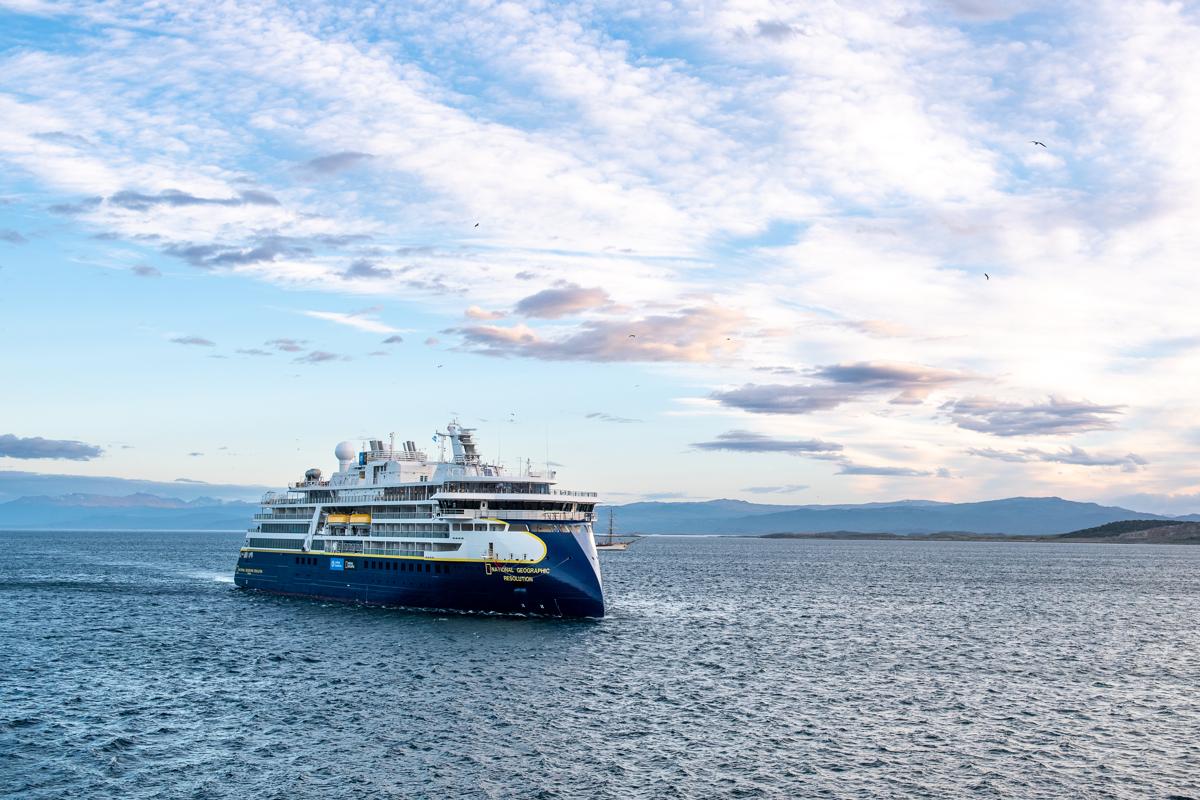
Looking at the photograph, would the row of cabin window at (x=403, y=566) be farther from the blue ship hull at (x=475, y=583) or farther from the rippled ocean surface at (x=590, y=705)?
the rippled ocean surface at (x=590, y=705)

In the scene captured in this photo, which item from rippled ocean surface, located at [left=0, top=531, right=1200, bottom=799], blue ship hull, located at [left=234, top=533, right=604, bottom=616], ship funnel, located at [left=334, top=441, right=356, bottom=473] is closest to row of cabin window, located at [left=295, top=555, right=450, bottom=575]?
blue ship hull, located at [left=234, top=533, right=604, bottom=616]

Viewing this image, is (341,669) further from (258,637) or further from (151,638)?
(151,638)

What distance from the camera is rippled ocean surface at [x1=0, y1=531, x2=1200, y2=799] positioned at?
118 feet

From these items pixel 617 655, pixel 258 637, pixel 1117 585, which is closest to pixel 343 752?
pixel 617 655

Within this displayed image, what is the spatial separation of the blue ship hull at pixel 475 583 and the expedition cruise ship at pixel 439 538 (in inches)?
3.1

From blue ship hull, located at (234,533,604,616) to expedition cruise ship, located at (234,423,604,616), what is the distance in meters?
0.08

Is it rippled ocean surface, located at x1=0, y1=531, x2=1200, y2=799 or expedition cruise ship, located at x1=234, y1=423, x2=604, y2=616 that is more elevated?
expedition cruise ship, located at x1=234, y1=423, x2=604, y2=616

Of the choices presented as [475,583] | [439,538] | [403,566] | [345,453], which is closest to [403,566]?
[403,566]

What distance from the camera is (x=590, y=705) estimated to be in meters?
47.5

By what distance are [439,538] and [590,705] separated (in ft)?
104

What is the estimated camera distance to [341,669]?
185 ft

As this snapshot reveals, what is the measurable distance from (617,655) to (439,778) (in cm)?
2578

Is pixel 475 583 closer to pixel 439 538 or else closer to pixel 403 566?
pixel 439 538

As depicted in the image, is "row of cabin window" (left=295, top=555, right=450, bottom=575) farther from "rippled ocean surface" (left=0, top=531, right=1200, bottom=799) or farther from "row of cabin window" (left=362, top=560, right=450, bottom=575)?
"rippled ocean surface" (left=0, top=531, right=1200, bottom=799)
